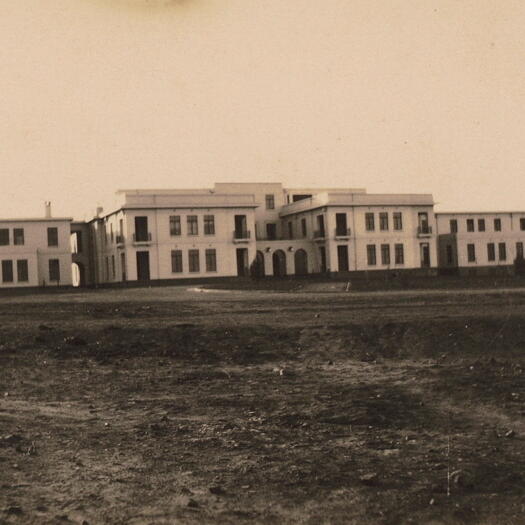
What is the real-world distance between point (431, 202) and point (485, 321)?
141 feet

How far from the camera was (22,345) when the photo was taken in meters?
10.5

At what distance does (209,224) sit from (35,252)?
38.8 feet

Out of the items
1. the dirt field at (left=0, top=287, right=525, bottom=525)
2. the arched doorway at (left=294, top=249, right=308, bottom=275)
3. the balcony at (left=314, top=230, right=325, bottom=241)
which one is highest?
the balcony at (left=314, top=230, right=325, bottom=241)

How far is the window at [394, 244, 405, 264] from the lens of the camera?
170ft

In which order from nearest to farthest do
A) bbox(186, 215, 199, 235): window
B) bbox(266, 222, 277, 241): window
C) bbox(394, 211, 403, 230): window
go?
bbox(186, 215, 199, 235): window, bbox(394, 211, 403, 230): window, bbox(266, 222, 277, 241): window

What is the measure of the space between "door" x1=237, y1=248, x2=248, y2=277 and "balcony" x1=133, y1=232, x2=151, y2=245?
666 centimetres

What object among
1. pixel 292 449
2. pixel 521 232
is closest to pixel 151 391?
pixel 292 449

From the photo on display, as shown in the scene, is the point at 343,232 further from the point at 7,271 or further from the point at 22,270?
the point at 7,271

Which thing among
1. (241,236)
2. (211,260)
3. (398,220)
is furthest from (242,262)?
(398,220)

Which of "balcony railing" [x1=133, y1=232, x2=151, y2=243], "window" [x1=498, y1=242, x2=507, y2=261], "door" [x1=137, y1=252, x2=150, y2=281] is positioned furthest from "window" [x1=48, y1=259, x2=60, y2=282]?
"window" [x1=498, y1=242, x2=507, y2=261]

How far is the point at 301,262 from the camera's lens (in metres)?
53.8

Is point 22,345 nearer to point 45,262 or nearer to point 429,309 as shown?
point 429,309

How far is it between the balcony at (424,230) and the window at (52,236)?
85.2 ft

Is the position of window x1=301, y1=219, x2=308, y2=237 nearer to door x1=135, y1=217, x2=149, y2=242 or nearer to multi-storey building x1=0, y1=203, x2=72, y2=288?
door x1=135, y1=217, x2=149, y2=242
